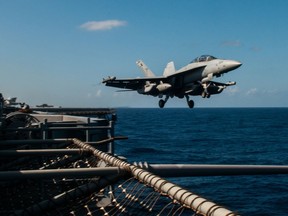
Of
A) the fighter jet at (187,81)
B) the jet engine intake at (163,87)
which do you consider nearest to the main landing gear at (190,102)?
the fighter jet at (187,81)

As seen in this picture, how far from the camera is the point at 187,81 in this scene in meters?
40.9

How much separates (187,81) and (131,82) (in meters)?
7.60

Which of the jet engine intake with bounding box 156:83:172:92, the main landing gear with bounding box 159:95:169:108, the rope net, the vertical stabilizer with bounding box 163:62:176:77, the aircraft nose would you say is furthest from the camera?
the vertical stabilizer with bounding box 163:62:176:77

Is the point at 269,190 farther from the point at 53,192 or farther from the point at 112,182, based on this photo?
the point at 112,182

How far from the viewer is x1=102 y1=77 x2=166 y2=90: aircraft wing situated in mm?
43969

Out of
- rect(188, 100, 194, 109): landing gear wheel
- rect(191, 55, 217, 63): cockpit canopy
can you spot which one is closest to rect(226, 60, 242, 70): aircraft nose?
rect(191, 55, 217, 63): cockpit canopy

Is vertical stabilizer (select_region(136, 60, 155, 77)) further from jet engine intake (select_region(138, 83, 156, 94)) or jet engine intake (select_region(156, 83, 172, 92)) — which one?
jet engine intake (select_region(156, 83, 172, 92))

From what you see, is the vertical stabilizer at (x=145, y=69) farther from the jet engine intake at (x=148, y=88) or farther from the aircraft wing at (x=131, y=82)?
the jet engine intake at (x=148, y=88)

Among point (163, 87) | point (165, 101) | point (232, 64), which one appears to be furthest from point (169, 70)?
point (232, 64)

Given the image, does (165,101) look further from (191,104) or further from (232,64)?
(232,64)

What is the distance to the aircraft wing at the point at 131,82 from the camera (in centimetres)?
4397

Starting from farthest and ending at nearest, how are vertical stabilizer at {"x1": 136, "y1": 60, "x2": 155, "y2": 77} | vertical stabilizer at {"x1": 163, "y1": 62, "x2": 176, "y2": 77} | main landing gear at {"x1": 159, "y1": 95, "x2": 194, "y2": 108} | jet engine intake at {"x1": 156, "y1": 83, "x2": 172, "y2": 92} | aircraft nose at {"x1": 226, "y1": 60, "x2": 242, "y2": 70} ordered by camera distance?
vertical stabilizer at {"x1": 136, "y1": 60, "x2": 155, "y2": 77} → vertical stabilizer at {"x1": 163, "y1": 62, "x2": 176, "y2": 77} → main landing gear at {"x1": 159, "y1": 95, "x2": 194, "y2": 108} → jet engine intake at {"x1": 156, "y1": 83, "x2": 172, "y2": 92} → aircraft nose at {"x1": 226, "y1": 60, "x2": 242, "y2": 70}

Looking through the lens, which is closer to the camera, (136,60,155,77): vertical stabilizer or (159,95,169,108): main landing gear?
(159,95,169,108): main landing gear

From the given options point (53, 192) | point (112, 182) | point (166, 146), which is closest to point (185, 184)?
point (53, 192)
